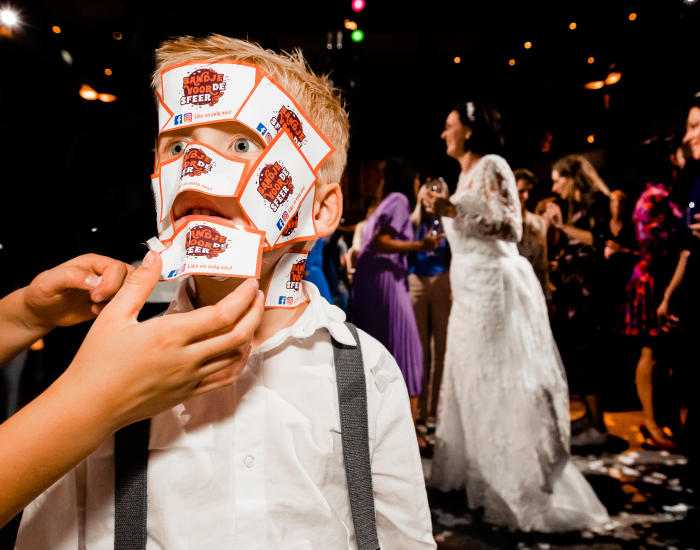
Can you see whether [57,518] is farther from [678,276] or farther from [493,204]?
[678,276]

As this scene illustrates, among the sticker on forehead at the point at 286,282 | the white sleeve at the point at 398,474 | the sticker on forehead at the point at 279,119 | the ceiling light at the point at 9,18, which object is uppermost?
the ceiling light at the point at 9,18

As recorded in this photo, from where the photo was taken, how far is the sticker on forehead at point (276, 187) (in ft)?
1.85

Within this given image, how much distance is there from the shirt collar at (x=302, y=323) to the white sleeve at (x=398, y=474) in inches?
4.1

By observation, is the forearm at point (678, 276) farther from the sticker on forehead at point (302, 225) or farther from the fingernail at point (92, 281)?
the fingernail at point (92, 281)

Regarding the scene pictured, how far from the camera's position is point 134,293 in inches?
16.5

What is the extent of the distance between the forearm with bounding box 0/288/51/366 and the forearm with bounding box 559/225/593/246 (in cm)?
173

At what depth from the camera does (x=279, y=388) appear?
0.68 metres

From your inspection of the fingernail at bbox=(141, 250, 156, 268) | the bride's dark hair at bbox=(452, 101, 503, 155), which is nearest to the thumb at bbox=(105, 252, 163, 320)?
the fingernail at bbox=(141, 250, 156, 268)

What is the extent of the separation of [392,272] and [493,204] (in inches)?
20.2

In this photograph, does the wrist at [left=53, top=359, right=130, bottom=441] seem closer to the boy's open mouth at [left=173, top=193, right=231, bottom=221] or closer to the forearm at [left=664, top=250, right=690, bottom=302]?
the boy's open mouth at [left=173, top=193, right=231, bottom=221]

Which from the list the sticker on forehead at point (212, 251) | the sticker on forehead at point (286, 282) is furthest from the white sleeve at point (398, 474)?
the sticker on forehead at point (212, 251)

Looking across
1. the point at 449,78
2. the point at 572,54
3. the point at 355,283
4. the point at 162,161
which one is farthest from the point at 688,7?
the point at 162,161

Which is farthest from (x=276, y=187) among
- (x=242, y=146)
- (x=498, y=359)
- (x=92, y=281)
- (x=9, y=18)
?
(x=9, y=18)

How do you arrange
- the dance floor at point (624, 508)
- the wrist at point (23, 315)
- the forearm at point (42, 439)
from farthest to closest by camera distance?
the dance floor at point (624, 508), the wrist at point (23, 315), the forearm at point (42, 439)
